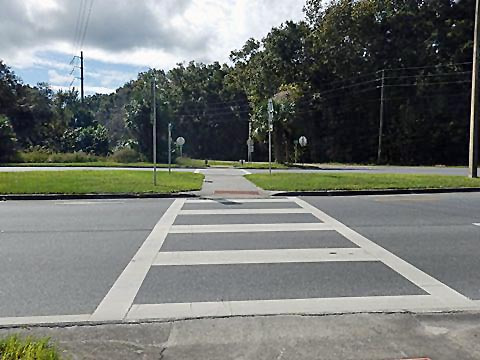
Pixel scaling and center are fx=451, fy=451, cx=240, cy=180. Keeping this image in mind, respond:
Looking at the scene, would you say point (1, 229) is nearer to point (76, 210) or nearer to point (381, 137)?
point (76, 210)

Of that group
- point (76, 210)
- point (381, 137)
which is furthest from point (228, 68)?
point (76, 210)

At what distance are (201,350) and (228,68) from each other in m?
73.5

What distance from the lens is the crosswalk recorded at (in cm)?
466

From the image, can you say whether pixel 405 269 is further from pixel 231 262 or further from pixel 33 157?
pixel 33 157

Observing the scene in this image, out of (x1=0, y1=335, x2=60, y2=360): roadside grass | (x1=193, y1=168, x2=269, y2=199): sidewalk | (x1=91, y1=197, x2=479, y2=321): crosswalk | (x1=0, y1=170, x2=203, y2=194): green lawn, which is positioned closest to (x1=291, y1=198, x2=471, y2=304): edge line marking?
(x1=91, y1=197, x2=479, y2=321): crosswalk

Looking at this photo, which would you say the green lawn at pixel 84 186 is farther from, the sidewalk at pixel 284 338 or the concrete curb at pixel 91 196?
the sidewalk at pixel 284 338

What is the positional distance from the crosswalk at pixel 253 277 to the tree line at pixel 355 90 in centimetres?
3545

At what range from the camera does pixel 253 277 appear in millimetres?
5680

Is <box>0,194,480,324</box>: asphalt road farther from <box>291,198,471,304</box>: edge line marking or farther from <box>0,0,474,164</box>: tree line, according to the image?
<box>0,0,474,164</box>: tree line

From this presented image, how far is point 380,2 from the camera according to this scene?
168ft

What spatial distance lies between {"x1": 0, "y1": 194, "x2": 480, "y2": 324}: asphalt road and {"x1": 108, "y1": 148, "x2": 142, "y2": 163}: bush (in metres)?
31.7

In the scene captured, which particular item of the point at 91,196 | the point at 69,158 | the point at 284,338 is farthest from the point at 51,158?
the point at 284,338

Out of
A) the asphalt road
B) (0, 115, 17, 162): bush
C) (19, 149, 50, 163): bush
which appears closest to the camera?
the asphalt road

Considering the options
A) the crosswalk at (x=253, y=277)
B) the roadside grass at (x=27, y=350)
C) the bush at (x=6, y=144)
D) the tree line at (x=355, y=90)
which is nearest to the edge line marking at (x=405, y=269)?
the crosswalk at (x=253, y=277)
